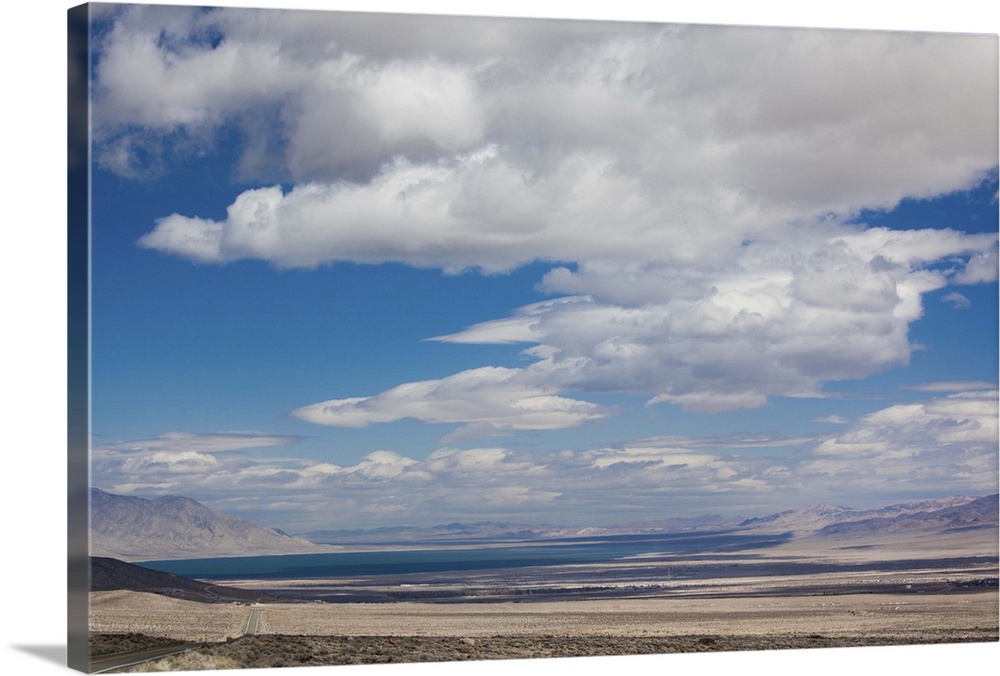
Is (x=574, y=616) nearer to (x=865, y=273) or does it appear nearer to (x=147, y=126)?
(x=865, y=273)

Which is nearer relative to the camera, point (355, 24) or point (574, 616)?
point (355, 24)

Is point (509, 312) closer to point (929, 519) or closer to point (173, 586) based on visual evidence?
point (173, 586)

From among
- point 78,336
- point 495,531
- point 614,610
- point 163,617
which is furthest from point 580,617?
point 78,336

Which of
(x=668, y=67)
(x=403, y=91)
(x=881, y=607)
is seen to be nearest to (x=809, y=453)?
(x=881, y=607)

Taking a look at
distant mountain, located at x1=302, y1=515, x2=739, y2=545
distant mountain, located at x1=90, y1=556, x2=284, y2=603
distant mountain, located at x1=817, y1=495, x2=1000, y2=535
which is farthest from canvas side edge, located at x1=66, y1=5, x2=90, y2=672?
distant mountain, located at x1=817, y1=495, x2=1000, y2=535

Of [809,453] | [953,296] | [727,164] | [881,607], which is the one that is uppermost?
[727,164]

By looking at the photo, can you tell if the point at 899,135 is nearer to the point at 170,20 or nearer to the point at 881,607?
the point at 881,607

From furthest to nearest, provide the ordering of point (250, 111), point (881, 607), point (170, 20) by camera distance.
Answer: point (881, 607)
point (250, 111)
point (170, 20)

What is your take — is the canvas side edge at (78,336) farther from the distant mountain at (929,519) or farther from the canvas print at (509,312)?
the distant mountain at (929,519)

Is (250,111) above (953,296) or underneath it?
above

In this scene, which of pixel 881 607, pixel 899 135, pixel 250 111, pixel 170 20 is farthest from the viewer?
pixel 881 607
